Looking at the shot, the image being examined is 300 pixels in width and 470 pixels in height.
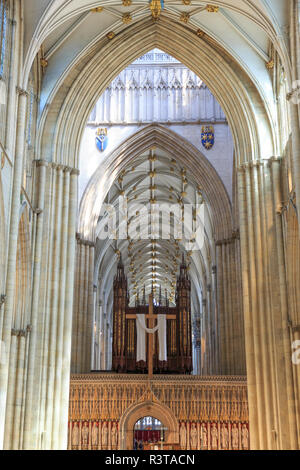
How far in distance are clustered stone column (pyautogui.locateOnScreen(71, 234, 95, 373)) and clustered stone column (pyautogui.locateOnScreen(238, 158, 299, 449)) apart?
759 centimetres

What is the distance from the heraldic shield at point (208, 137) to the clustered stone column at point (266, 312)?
7551 millimetres

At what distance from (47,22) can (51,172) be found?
4.26 meters

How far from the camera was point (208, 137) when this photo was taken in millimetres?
25578

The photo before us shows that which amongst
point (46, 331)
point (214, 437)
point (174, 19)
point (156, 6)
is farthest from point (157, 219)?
point (46, 331)

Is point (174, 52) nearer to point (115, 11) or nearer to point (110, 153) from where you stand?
point (115, 11)

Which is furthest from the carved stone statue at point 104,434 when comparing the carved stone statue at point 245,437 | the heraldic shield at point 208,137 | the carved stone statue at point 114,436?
the heraldic shield at point 208,137

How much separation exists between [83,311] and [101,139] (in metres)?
7.42

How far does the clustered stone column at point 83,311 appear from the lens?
22.1 m

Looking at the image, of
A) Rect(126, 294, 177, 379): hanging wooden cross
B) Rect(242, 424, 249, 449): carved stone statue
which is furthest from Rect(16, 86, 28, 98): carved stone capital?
Rect(242, 424, 249, 449): carved stone statue

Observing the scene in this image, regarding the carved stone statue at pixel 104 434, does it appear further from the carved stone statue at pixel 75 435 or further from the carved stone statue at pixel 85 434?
the carved stone statue at pixel 75 435

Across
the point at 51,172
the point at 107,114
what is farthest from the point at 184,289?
the point at 51,172

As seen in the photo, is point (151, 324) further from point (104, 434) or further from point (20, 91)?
point (20, 91)

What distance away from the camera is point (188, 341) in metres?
24.1

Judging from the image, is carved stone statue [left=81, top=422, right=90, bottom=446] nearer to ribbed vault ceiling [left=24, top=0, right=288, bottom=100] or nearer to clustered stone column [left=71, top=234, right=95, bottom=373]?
clustered stone column [left=71, top=234, right=95, bottom=373]
